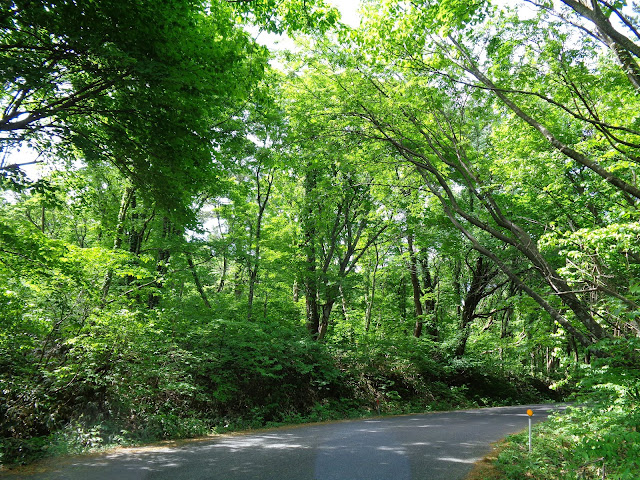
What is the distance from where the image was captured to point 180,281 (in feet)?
47.7

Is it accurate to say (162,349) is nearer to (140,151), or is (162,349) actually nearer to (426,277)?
(140,151)

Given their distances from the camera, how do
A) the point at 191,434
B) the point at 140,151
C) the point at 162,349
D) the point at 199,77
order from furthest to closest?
the point at 162,349 < the point at 191,434 < the point at 140,151 < the point at 199,77

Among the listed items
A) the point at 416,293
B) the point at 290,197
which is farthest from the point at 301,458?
the point at 416,293

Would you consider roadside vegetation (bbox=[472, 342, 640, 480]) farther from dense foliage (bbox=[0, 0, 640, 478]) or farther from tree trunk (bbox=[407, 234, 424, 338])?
tree trunk (bbox=[407, 234, 424, 338])

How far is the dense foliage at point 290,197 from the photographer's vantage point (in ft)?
18.3

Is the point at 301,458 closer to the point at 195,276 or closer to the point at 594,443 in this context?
the point at 594,443

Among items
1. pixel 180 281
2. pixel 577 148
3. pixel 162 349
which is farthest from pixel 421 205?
pixel 162 349

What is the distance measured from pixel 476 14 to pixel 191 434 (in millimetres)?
11048

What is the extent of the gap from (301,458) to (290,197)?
40.0ft

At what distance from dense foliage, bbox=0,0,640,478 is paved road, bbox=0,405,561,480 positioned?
3.50ft

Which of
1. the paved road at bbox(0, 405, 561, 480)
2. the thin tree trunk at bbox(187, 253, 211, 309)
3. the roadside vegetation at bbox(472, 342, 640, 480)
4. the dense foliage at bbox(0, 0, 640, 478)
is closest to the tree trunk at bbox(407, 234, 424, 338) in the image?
the dense foliage at bbox(0, 0, 640, 478)

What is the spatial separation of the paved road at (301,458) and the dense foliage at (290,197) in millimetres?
1067

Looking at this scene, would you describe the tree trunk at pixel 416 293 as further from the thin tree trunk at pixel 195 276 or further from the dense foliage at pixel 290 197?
the thin tree trunk at pixel 195 276

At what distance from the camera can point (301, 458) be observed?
6496mm
